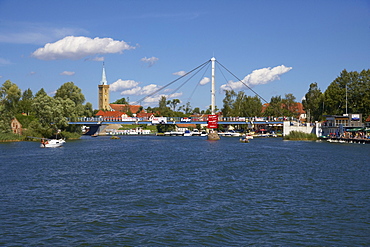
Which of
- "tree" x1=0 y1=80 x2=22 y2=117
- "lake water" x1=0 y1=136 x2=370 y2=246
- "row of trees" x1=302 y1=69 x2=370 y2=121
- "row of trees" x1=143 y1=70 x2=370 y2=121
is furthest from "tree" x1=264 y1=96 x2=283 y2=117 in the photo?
"lake water" x1=0 y1=136 x2=370 y2=246

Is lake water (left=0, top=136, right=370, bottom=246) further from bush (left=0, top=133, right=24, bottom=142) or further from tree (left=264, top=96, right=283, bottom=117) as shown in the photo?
tree (left=264, top=96, right=283, bottom=117)

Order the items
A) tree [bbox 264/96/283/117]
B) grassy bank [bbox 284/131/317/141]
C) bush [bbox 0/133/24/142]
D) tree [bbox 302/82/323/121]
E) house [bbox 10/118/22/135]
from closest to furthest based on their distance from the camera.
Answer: bush [bbox 0/133/24/142]
house [bbox 10/118/22/135]
grassy bank [bbox 284/131/317/141]
tree [bbox 302/82/323/121]
tree [bbox 264/96/283/117]

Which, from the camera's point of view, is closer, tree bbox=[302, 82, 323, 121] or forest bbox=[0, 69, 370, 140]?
forest bbox=[0, 69, 370, 140]

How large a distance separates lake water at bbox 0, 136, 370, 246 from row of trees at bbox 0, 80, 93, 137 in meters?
54.2

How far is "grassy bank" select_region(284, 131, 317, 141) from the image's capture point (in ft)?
353

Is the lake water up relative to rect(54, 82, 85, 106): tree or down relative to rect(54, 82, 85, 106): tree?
down

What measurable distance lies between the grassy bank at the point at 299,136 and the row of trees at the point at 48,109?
53.8 meters

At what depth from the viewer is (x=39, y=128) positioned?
3703 inches

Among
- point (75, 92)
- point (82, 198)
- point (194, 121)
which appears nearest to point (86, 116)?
point (75, 92)

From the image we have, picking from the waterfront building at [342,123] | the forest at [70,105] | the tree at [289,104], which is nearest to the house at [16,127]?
the forest at [70,105]

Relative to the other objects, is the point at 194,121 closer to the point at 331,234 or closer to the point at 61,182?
the point at 61,182

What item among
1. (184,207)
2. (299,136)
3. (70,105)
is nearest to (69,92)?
(70,105)

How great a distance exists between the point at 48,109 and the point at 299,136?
209ft

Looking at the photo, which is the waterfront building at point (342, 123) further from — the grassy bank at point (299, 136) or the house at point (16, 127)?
the house at point (16, 127)
